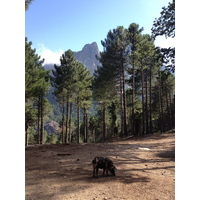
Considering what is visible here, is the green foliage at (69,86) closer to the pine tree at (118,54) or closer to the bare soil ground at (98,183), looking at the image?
the pine tree at (118,54)

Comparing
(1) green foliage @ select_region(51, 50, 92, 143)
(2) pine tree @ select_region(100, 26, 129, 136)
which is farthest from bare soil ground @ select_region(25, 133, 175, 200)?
(1) green foliage @ select_region(51, 50, 92, 143)

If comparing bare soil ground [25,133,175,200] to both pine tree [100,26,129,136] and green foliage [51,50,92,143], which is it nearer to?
pine tree [100,26,129,136]

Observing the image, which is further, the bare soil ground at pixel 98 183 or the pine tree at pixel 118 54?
the pine tree at pixel 118 54

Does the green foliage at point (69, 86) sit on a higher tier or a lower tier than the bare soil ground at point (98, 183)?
higher

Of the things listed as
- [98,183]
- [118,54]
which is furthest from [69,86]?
[98,183]

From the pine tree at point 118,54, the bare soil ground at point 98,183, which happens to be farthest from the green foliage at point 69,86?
the bare soil ground at point 98,183

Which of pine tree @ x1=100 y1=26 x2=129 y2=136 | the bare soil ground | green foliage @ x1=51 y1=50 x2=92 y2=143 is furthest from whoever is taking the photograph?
green foliage @ x1=51 y1=50 x2=92 y2=143

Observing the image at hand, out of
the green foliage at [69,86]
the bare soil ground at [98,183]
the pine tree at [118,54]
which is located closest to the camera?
the bare soil ground at [98,183]

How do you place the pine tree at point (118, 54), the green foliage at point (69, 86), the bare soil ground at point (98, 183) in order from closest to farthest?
the bare soil ground at point (98, 183)
the pine tree at point (118, 54)
the green foliage at point (69, 86)

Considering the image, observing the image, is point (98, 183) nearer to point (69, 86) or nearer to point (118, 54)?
point (118, 54)
